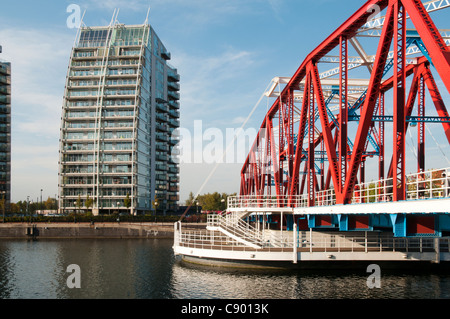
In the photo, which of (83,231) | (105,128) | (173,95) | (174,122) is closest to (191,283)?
(83,231)

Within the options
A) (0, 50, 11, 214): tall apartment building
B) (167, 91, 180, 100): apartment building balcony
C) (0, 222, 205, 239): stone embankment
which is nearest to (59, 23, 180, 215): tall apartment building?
(167, 91, 180, 100): apartment building balcony

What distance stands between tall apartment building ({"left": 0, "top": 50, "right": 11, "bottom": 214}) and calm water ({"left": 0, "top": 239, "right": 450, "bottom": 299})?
328 feet

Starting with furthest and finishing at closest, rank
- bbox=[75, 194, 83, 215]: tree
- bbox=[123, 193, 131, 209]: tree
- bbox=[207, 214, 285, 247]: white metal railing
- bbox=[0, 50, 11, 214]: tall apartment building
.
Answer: bbox=[0, 50, 11, 214]: tall apartment building < bbox=[123, 193, 131, 209]: tree < bbox=[75, 194, 83, 215]: tree < bbox=[207, 214, 285, 247]: white metal railing

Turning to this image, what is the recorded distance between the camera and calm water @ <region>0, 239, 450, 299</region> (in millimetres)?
31344

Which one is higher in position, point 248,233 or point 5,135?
point 5,135

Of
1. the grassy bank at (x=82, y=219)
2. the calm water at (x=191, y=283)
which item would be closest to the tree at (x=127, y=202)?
the grassy bank at (x=82, y=219)

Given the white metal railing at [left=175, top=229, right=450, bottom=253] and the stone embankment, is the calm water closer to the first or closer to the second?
the white metal railing at [left=175, top=229, right=450, bottom=253]

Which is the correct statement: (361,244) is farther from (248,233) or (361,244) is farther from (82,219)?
(82,219)

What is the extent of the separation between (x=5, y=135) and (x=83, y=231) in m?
69.3

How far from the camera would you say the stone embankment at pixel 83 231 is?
279 ft

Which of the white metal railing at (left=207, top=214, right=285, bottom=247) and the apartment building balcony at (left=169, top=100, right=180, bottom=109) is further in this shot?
the apartment building balcony at (left=169, top=100, right=180, bottom=109)

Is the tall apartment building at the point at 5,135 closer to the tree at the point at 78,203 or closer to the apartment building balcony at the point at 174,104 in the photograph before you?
the tree at the point at 78,203

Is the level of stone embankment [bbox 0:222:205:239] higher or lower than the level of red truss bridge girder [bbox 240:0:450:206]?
lower

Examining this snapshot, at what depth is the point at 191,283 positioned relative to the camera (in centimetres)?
3509
